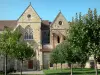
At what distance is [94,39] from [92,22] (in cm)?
153

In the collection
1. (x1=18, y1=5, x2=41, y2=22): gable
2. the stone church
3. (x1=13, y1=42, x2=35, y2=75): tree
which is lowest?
(x1=13, y1=42, x2=35, y2=75): tree

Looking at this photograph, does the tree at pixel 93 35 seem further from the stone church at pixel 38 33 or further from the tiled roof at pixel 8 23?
the tiled roof at pixel 8 23

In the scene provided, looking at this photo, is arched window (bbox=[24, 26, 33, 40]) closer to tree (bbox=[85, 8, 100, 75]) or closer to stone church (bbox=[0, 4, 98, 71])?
stone church (bbox=[0, 4, 98, 71])

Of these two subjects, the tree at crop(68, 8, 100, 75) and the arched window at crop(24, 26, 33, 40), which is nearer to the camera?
the tree at crop(68, 8, 100, 75)

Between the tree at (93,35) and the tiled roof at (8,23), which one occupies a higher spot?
the tiled roof at (8,23)

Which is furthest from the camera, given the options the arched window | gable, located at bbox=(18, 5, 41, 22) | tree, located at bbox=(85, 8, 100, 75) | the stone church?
the arched window

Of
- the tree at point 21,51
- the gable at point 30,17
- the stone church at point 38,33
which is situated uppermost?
the gable at point 30,17

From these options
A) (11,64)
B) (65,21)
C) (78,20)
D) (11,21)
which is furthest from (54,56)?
(78,20)

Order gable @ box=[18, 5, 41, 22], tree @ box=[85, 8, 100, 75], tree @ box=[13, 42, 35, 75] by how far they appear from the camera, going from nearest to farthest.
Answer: tree @ box=[85, 8, 100, 75]
tree @ box=[13, 42, 35, 75]
gable @ box=[18, 5, 41, 22]

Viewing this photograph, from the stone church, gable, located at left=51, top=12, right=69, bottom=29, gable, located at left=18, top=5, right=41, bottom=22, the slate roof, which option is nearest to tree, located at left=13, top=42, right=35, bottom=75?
the stone church

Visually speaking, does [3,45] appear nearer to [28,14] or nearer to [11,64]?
[11,64]

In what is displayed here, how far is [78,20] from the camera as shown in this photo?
93.8 feet

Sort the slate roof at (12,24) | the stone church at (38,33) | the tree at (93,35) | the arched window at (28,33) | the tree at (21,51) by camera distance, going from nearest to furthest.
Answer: the tree at (93,35), the tree at (21,51), the stone church at (38,33), the arched window at (28,33), the slate roof at (12,24)

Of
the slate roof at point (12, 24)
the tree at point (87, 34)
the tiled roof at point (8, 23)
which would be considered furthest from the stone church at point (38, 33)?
the tree at point (87, 34)
